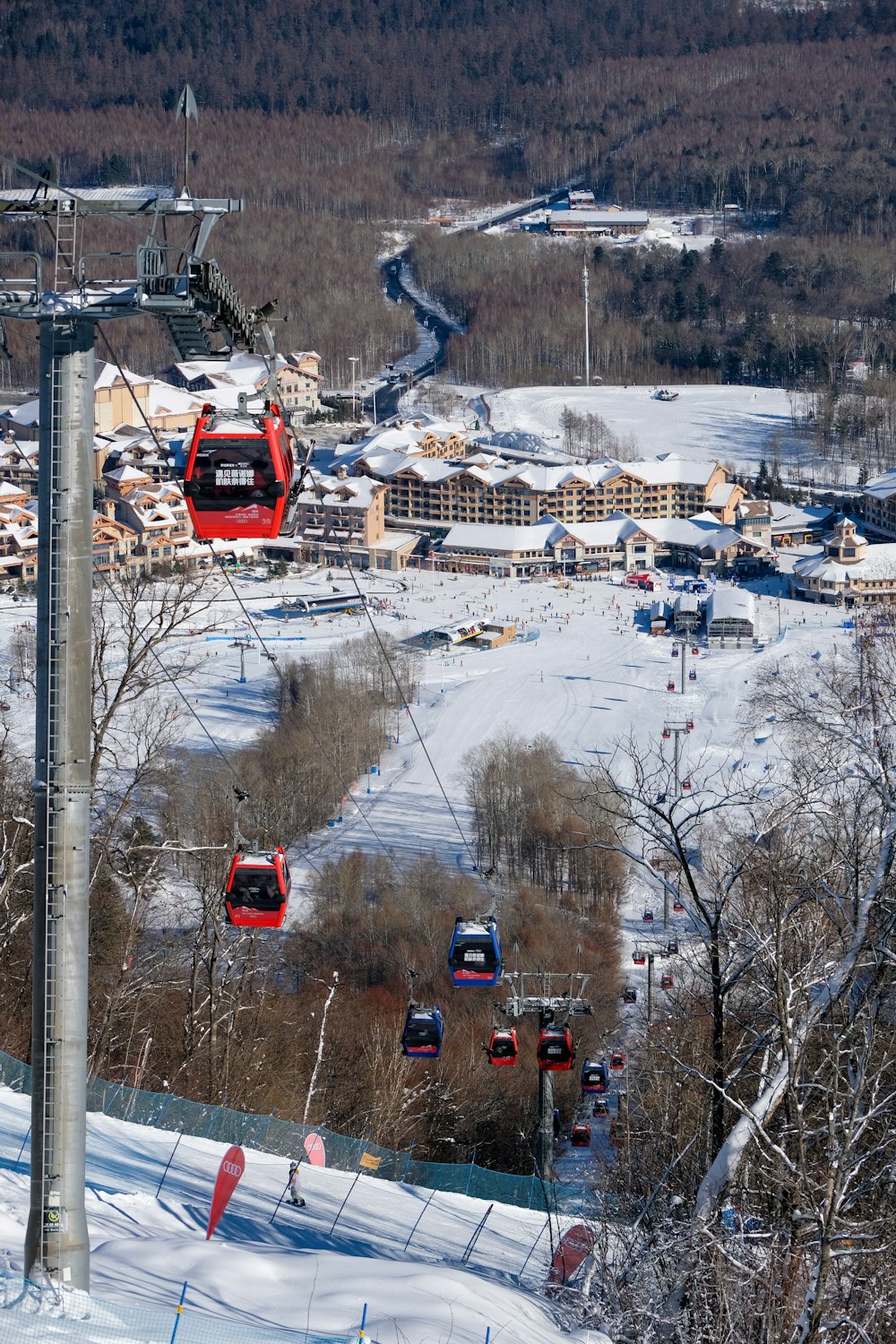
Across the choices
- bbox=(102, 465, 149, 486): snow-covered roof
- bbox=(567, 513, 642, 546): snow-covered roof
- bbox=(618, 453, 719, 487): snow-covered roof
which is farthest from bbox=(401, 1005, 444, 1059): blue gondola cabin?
bbox=(618, 453, 719, 487): snow-covered roof

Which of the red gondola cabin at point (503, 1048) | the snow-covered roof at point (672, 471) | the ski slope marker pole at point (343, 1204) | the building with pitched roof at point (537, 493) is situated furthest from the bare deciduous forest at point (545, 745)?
the building with pitched roof at point (537, 493)

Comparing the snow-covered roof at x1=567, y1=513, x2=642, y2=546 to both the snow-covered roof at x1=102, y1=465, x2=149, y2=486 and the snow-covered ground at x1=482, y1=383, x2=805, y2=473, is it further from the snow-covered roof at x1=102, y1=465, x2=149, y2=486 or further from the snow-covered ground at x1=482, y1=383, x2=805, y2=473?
the snow-covered ground at x1=482, y1=383, x2=805, y2=473

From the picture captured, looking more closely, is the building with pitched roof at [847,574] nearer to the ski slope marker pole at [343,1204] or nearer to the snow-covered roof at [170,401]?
the snow-covered roof at [170,401]

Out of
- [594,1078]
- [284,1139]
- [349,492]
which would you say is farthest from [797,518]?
[284,1139]

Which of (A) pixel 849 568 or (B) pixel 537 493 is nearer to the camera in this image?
(A) pixel 849 568

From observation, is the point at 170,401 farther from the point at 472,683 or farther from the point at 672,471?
the point at 472,683
